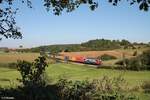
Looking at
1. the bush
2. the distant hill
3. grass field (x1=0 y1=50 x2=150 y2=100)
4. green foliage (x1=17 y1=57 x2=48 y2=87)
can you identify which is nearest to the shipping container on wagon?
the bush

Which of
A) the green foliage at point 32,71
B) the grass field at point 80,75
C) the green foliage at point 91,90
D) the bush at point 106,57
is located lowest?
the grass field at point 80,75

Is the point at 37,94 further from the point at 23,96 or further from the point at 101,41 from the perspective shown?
the point at 101,41

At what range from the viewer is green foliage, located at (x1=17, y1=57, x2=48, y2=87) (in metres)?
14.3

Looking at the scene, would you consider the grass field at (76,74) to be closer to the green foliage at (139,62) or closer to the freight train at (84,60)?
the green foliage at (139,62)

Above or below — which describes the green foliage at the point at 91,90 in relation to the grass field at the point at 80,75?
above

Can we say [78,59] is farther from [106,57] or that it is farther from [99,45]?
[99,45]

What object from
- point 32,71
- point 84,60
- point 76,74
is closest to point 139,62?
point 76,74

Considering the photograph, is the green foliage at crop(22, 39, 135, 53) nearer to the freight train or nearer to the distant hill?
the distant hill

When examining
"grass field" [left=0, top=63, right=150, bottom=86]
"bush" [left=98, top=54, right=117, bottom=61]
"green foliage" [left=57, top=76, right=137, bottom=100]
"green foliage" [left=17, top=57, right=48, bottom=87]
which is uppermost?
"green foliage" [left=17, top=57, right=48, bottom=87]

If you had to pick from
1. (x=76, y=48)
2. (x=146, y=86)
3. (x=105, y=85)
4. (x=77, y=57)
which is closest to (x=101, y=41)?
(x=76, y=48)

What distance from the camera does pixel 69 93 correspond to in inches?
581

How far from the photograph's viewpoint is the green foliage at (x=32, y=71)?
47.0ft

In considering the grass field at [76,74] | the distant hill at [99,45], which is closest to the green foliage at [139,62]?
the grass field at [76,74]

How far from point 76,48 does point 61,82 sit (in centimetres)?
7338
